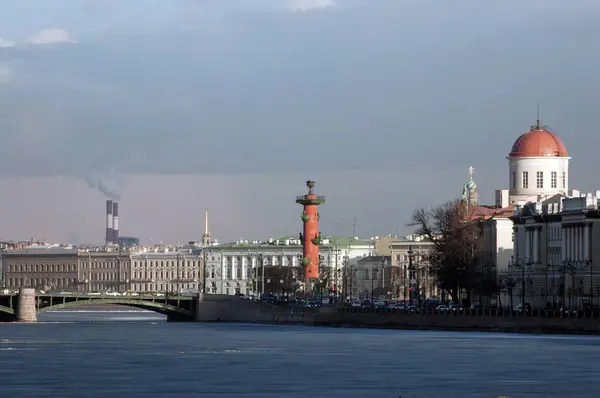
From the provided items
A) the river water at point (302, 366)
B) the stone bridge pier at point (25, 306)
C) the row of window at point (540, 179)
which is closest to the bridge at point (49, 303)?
the stone bridge pier at point (25, 306)

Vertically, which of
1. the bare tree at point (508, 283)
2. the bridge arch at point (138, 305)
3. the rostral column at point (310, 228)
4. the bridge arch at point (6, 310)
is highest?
A: the rostral column at point (310, 228)

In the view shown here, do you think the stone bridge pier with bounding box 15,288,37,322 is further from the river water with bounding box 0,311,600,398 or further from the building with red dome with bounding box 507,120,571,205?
the building with red dome with bounding box 507,120,571,205

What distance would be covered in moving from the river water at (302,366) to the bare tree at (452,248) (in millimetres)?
16740

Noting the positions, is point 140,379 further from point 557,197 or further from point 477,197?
point 477,197

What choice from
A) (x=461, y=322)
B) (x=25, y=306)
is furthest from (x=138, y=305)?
(x=461, y=322)

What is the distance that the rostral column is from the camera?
16612 cm

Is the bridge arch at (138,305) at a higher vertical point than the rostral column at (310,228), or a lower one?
lower

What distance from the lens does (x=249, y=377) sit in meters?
65.4

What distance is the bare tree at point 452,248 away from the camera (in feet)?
392

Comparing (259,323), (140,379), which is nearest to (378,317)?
(259,323)

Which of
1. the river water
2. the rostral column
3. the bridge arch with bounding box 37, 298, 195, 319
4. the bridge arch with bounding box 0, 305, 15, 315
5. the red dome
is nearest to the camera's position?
the river water

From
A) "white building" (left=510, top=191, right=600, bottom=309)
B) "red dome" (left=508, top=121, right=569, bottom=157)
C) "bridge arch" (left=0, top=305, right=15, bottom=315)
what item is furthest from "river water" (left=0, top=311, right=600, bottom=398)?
"red dome" (left=508, top=121, right=569, bottom=157)

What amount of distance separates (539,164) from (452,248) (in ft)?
76.8

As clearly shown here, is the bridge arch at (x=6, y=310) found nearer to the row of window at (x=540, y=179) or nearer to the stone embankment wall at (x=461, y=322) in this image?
the stone embankment wall at (x=461, y=322)
